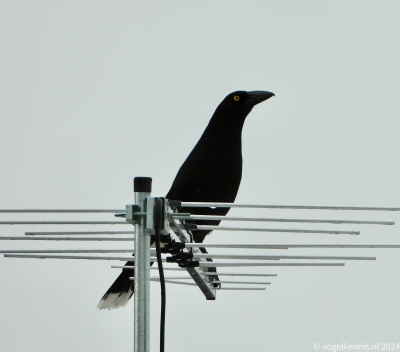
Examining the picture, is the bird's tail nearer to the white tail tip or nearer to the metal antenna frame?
the white tail tip

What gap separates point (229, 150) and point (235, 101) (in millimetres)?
520

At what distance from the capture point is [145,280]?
2.53m

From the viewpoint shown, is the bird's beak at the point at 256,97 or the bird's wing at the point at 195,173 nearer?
the bird's wing at the point at 195,173

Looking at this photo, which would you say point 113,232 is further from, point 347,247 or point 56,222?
point 347,247

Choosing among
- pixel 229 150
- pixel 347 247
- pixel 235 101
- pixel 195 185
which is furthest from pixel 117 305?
pixel 347 247

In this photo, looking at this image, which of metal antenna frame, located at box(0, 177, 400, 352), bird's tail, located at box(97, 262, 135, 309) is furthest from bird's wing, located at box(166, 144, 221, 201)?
metal antenna frame, located at box(0, 177, 400, 352)

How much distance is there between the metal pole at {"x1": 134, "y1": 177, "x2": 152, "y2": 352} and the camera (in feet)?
8.11

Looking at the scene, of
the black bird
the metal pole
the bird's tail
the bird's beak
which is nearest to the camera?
the metal pole

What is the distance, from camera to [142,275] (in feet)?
8.32

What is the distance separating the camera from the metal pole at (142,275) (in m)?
2.47

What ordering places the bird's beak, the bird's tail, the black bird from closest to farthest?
the bird's tail → the black bird → the bird's beak

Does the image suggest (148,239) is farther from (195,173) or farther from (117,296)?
(195,173)

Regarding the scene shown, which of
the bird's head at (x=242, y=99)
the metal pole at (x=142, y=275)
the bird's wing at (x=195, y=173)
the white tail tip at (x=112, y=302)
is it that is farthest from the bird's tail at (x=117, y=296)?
the metal pole at (x=142, y=275)

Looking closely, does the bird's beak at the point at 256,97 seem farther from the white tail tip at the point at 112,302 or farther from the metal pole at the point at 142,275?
the metal pole at the point at 142,275
